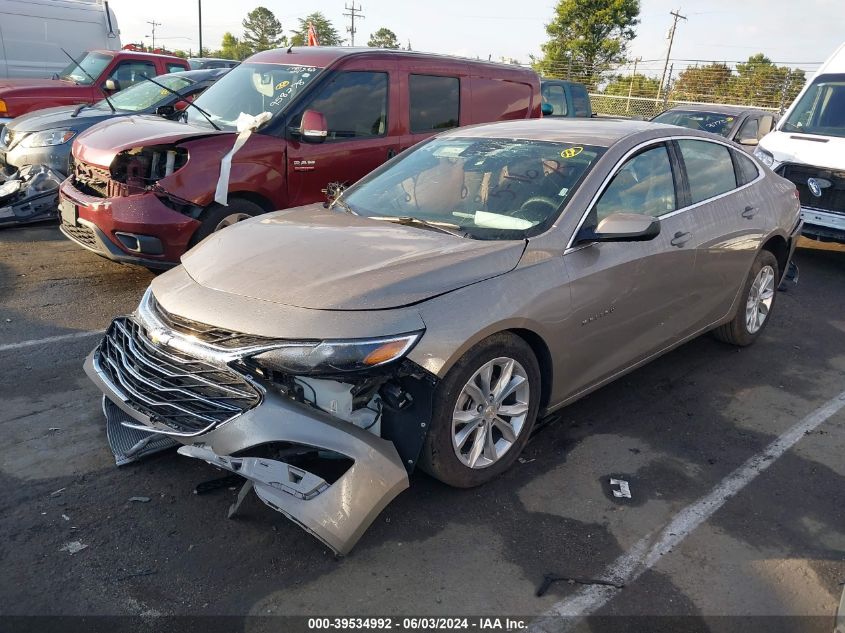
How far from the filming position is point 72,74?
1245 centimetres

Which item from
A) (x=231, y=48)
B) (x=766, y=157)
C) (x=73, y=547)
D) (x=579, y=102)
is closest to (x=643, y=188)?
(x=73, y=547)

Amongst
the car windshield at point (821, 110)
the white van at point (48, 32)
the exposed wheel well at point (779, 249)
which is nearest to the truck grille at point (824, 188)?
the car windshield at point (821, 110)

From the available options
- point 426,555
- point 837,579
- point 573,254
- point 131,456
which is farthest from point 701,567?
point 131,456

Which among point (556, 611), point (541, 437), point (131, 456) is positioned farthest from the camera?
point (541, 437)

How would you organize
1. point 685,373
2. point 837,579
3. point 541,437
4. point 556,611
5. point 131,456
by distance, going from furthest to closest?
point 685,373, point 541,437, point 131,456, point 837,579, point 556,611

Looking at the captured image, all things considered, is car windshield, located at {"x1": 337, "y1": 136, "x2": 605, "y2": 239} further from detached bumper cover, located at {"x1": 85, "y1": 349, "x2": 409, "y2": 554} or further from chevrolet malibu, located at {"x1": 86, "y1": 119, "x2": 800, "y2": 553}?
detached bumper cover, located at {"x1": 85, "y1": 349, "x2": 409, "y2": 554}

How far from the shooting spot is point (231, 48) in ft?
230

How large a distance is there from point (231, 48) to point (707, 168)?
241 ft

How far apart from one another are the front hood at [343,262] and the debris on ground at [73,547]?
3.85 feet

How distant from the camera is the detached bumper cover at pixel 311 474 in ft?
8.87

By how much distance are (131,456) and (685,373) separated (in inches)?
140

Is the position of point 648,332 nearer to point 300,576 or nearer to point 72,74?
point 300,576

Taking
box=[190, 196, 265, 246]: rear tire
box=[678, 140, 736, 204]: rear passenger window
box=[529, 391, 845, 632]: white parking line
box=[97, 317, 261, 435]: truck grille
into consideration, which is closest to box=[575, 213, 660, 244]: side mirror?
box=[678, 140, 736, 204]: rear passenger window

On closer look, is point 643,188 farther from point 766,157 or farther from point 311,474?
point 766,157
